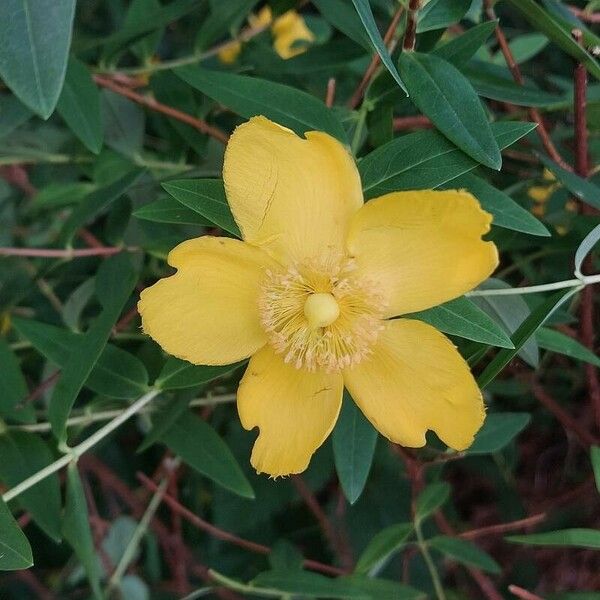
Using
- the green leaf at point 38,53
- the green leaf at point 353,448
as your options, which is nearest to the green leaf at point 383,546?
the green leaf at point 353,448

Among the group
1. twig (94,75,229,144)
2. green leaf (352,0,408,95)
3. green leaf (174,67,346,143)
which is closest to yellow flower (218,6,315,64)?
twig (94,75,229,144)

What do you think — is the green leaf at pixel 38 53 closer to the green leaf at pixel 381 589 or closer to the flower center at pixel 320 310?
the flower center at pixel 320 310

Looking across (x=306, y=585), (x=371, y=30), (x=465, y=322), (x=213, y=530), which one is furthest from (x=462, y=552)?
(x=371, y=30)

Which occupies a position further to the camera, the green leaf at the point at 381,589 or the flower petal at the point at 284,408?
the green leaf at the point at 381,589

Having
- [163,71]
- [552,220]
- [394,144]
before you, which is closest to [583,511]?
[552,220]

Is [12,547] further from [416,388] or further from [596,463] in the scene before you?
[596,463]

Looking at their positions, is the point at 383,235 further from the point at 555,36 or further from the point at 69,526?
the point at 69,526
